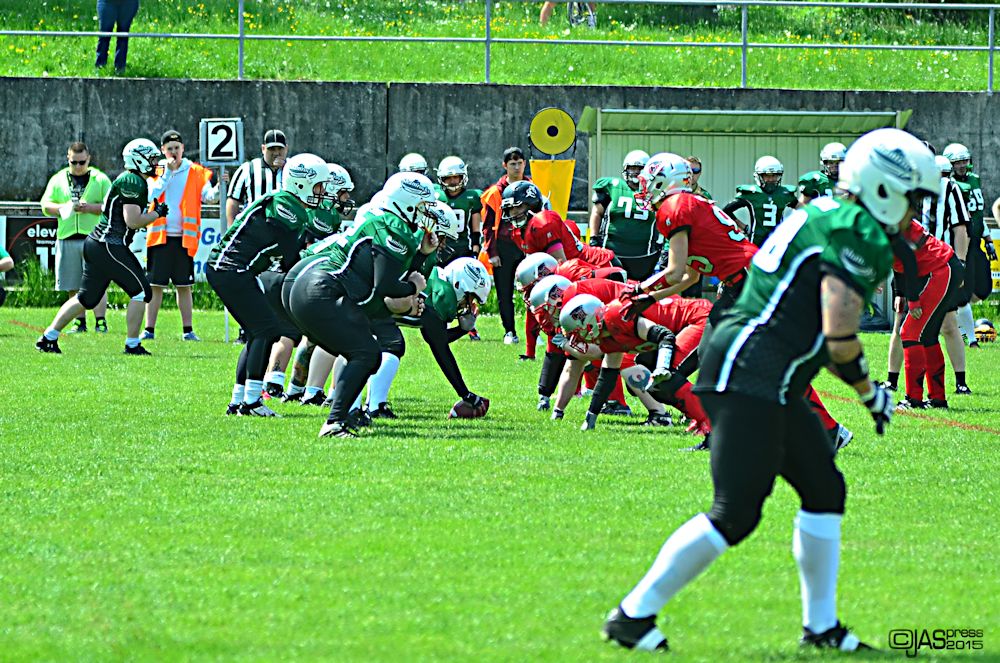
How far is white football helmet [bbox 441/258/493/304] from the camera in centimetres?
1274

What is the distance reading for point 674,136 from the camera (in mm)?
24562

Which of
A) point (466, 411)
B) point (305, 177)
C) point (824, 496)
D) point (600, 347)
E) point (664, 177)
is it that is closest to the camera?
point (824, 496)

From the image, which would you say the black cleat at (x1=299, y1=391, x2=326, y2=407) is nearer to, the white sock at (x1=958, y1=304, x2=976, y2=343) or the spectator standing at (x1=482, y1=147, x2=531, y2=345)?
the spectator standing at (x1=482, y1=147, x2=531, y2=345)

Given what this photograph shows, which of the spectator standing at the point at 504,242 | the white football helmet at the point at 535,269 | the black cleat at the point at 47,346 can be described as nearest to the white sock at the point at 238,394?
the white football helmet at the point at 535,269

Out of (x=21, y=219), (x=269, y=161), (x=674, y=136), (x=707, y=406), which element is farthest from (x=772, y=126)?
(x=707, y=406)

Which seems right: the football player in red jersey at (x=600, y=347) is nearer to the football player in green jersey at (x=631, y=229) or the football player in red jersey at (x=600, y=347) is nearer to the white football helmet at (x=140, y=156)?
the football player in green jersey at (x=631, y=229)

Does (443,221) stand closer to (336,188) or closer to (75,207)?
(336,188)

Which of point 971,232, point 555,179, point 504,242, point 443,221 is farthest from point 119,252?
point 971,232

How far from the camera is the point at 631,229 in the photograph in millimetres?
17188

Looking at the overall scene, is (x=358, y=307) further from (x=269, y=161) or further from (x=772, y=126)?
(x=772, y=126)

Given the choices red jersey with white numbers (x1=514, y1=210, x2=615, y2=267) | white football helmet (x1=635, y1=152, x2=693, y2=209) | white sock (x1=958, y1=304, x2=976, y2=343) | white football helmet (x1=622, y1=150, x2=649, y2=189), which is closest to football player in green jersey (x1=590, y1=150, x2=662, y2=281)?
white football helmet (x1=622, y1=150, x2=649, y2=189)

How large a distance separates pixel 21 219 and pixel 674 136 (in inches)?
387

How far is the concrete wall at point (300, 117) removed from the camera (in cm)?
2612

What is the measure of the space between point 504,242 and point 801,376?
13101 mm
